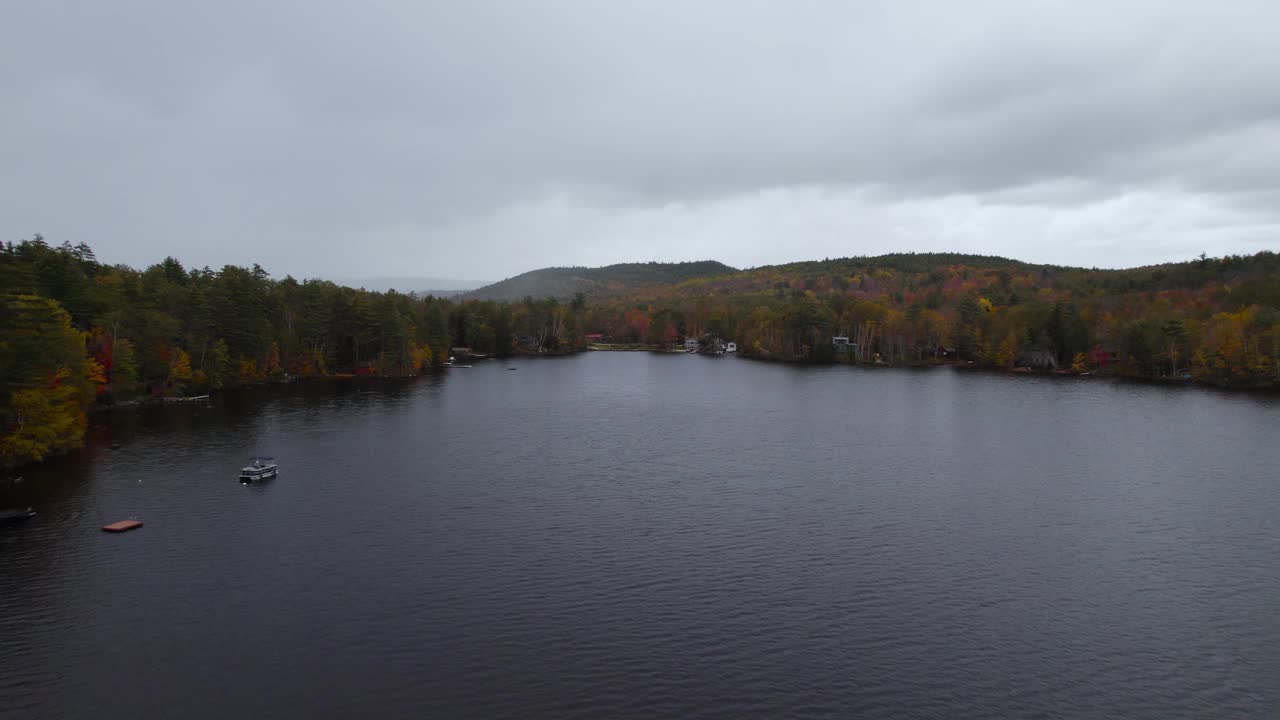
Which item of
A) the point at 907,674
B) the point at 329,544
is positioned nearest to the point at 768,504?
the point at 907,674

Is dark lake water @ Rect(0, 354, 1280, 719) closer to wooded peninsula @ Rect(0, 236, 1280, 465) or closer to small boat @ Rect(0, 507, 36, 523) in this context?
small boat @ Rect(0, 507, 36, 523)

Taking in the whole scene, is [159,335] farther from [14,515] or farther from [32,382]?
[14,515]

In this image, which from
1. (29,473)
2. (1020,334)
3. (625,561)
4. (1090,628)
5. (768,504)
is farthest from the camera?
(1020,334)

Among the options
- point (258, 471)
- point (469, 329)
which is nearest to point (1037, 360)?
point (469, 329)

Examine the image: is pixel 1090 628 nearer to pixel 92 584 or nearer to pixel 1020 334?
pixel 92 584

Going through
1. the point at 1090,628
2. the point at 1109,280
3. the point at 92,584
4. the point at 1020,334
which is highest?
the point at 1109,280

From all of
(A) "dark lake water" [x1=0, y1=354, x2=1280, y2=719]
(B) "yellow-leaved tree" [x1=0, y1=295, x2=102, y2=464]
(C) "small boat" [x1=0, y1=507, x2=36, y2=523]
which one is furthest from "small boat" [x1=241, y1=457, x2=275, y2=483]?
(B) "yellow-leaved tree" [x1=0, y1=295, x2=102, y2=464]
